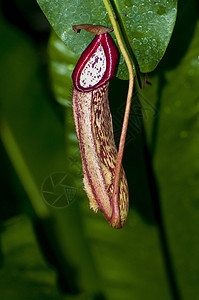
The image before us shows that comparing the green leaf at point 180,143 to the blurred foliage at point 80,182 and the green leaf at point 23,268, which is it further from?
the green leaf at point 23,268

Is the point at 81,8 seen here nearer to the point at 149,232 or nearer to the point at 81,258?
the point at 149,232

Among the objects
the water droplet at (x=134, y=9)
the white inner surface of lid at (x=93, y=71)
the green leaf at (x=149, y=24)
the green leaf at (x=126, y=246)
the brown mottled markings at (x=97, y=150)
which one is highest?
the water droplet at (x=134, y=9)

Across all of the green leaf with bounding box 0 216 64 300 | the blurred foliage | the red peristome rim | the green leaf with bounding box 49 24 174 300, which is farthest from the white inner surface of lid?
the green leaf with bounding box 0 216 64 300

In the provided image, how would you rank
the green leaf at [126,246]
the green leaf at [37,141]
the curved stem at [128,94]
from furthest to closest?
the green leaf at [37,141], the green leaf at [126,246], the curved stem at [128,94]

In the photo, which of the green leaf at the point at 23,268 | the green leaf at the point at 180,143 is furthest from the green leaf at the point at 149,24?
the green leaf at the point at 23,268

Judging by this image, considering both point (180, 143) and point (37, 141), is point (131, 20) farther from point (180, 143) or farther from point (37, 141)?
point (37, 141)

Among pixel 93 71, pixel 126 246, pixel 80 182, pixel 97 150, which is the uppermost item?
pixel 93 71

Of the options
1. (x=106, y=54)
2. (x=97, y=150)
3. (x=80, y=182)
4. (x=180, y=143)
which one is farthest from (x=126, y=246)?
(x=106, y=54)
